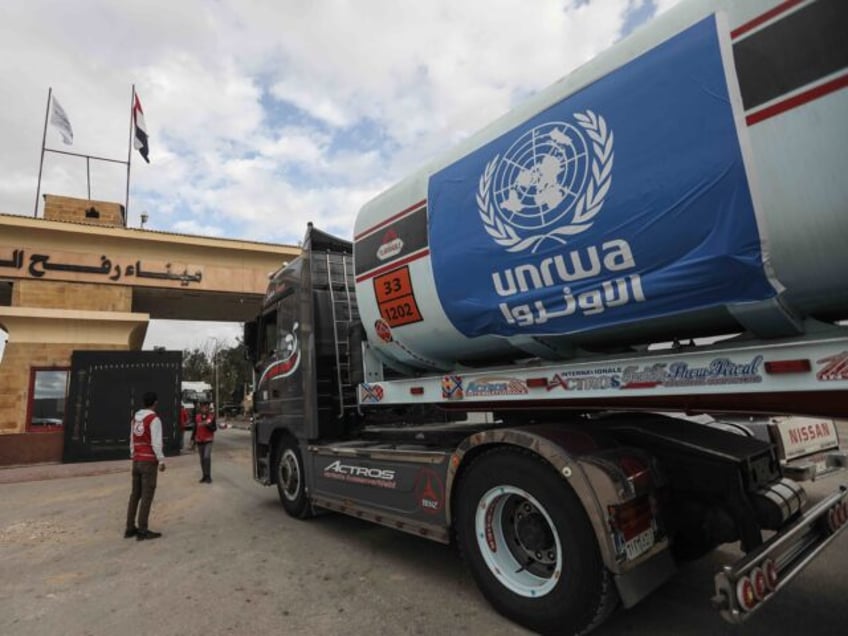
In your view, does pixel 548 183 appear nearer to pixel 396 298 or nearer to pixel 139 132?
pixel 396 298

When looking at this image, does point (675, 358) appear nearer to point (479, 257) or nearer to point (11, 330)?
point (479, 257)

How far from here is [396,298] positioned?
4.53 m

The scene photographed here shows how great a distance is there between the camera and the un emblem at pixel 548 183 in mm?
3002

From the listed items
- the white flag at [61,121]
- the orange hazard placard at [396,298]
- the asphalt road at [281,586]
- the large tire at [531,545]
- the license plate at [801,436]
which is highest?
the white flag at [61,121]

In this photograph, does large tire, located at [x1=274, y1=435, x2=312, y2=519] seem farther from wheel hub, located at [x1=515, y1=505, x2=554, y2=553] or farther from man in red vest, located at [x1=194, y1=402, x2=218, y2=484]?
man in red vest, located at [x1=194, y1=402, x2=218, y2=484]

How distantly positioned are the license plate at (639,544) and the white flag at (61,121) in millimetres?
23442

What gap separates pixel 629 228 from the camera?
9.33ft

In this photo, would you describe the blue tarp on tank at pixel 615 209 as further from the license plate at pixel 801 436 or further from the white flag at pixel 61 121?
the white flag at pixel 61 121

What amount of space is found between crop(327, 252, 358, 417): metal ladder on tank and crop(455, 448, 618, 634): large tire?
285 centimetres

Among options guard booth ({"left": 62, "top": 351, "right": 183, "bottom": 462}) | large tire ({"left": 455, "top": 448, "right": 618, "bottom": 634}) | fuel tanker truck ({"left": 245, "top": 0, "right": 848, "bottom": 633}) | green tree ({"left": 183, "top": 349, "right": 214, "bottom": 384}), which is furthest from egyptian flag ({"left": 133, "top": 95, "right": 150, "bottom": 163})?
green tree ({"left": 183, "top": 349, "right": 214, "bottom": 384})

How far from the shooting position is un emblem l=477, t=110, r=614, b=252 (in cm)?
300

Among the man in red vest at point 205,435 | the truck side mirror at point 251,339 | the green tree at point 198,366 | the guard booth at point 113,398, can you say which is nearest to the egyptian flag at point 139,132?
the guard booth at point 113,398

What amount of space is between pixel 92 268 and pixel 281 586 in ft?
53.8

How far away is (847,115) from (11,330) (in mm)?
19702
